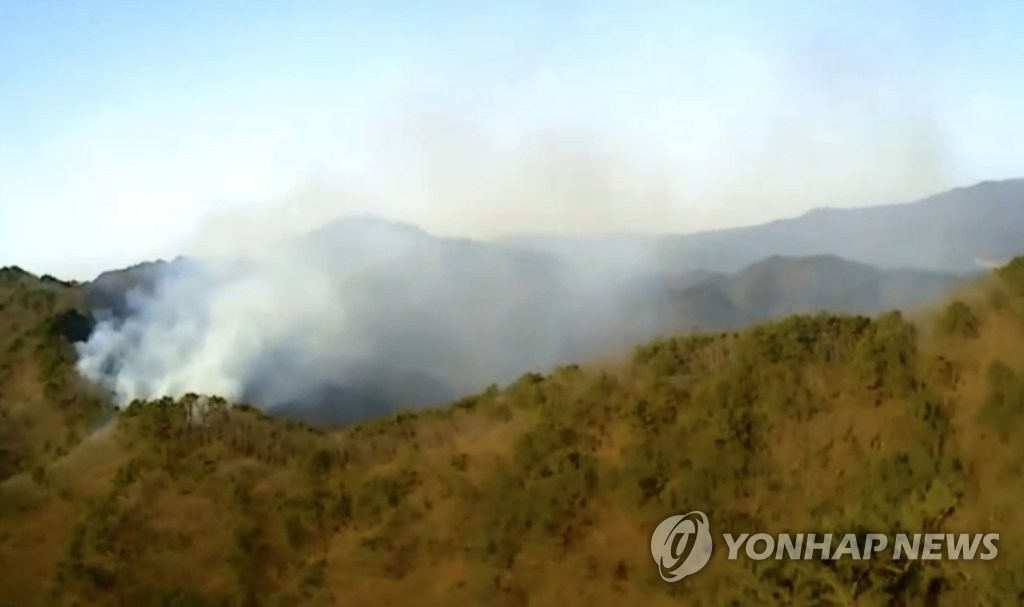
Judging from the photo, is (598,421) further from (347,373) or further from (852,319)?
(347,373)

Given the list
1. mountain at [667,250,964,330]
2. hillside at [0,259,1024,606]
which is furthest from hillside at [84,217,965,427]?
hillside at [0,259,1024,606]

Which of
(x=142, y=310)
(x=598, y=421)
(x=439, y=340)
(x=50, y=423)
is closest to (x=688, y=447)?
(x=598, y=421)

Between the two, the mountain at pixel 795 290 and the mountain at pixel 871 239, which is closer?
the mountain at pixel 795 290

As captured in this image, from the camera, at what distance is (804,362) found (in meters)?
21.2

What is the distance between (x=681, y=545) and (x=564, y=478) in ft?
8.17

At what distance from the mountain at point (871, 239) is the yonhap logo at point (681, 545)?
3132cm

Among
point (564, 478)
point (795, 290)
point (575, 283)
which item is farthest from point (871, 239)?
point (564, 478)

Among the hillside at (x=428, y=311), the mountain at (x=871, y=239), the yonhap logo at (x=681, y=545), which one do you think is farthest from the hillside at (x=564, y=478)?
the mountain at (x=871, y=239)

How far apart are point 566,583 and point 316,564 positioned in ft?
15.7

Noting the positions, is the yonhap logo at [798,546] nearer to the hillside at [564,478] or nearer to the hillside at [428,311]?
the hillside at [564,478]

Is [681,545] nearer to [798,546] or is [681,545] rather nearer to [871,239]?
[798,546]

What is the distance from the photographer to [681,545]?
733 inches

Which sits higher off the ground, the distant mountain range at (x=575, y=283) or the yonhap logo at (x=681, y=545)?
the distant mountain range at (x=575, y=283)

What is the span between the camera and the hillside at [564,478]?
18.4 metres
